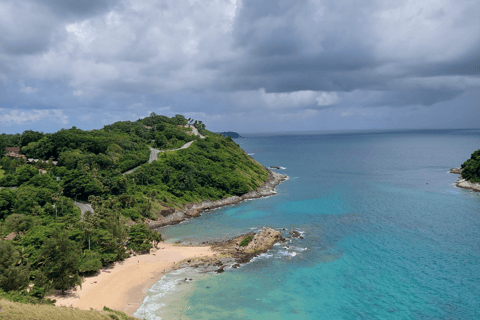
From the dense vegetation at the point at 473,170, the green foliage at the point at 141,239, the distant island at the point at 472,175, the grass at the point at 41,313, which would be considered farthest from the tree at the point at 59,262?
the dense vegetation at the point at 473,170

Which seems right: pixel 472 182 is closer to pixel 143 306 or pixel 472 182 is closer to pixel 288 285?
pixel 288 285

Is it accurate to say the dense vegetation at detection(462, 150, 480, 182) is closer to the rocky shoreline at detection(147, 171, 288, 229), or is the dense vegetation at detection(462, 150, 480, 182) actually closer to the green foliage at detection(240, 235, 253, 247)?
the rocky shoreline at detection(147, 171, 288, 229)

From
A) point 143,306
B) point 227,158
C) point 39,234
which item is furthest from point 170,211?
point 227,158

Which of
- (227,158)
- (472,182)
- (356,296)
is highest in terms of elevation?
(227,158)

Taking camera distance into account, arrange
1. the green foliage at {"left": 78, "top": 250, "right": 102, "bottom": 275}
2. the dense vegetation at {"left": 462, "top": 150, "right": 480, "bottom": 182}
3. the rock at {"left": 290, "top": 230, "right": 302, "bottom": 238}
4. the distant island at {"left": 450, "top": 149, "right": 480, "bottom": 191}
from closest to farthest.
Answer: the green foliage at {"left": 78, "top": 250, "right": 102, "bottom": 275} → the rock at {"left": 290, "top": 230, "right": 302, "bottom": 238} → the distant island at {"left": 450, "top": 149, "right": 480, "bottom": 191} → the dense vegetation at {"left": 462, "top": 150, "right": 480, "bottom": 182}

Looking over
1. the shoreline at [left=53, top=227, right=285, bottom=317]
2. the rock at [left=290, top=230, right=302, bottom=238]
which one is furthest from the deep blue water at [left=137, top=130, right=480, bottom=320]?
the shoreline at [left=53, top=227, right=285, bottom=317]

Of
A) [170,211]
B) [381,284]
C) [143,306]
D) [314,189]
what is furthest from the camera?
[314,189]

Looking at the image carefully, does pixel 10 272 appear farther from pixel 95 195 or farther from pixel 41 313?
pixel 95 195

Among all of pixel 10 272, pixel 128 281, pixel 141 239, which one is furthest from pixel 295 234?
pixel 10 272
